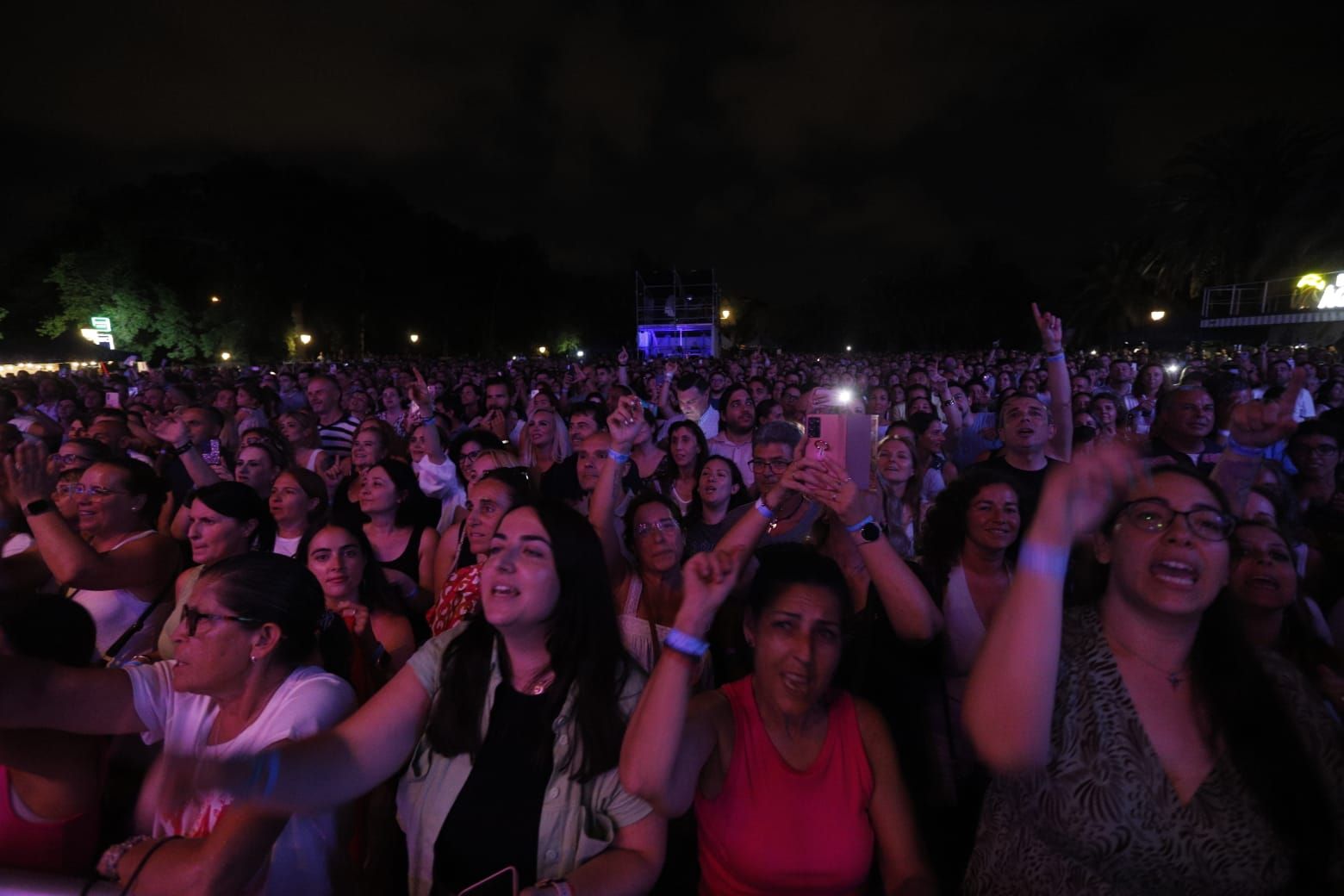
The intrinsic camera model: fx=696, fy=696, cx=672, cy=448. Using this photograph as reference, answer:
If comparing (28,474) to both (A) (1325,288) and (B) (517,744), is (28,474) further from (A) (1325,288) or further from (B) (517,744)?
(A) (1325,288)

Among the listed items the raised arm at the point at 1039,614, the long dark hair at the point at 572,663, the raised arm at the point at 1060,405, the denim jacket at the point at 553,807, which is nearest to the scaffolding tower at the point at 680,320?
the raised arm at the point at 1060,405

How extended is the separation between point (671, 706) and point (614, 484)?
192cm

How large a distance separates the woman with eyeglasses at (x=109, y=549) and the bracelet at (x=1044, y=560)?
344 cm

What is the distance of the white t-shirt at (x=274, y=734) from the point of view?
190cm

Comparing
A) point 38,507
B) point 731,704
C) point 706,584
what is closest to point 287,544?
point 38,507

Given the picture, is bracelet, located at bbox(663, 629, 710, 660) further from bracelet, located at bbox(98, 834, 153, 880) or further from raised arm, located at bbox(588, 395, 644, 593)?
raised arm, located at bbox(588, 395, 644, 593)

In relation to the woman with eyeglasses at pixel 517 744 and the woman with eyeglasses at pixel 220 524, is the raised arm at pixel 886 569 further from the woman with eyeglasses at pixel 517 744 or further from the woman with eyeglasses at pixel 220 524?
the woman with eyeglasses at pixel 220 524

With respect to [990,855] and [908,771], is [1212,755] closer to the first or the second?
[990,855]

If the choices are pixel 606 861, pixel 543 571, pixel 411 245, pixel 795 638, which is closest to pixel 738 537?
pixel 795 638

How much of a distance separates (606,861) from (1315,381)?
1294 centimetres

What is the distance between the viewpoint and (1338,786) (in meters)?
1.64

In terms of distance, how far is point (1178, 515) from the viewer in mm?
1716

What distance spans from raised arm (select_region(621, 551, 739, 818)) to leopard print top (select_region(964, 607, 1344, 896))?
0.85 meters

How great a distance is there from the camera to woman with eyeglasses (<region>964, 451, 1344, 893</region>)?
5.18 ft
